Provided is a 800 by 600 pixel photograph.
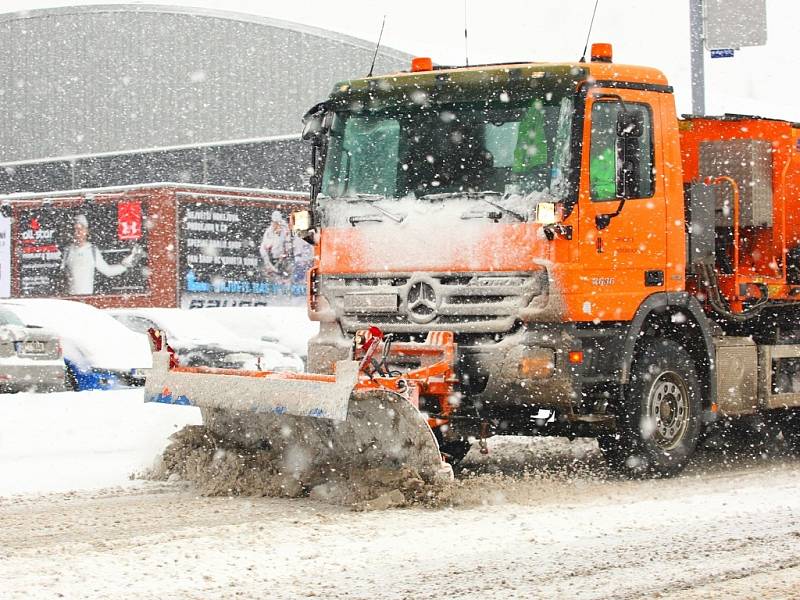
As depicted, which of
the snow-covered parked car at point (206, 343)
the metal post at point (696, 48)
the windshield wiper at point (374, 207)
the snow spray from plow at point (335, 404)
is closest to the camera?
the snow spray from plow at point (335, 404)

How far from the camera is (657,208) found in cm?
1017

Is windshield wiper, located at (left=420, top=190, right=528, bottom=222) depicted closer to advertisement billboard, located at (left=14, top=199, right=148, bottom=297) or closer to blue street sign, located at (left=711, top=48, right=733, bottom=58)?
blue street sign, located at (left=711, top=48, right=733, bottom=58)

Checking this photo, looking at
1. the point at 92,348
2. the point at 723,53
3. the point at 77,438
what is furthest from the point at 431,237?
the point at 723,53

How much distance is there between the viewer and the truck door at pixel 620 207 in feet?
31.6

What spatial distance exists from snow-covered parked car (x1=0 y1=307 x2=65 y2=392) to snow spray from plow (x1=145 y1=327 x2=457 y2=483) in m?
5.68

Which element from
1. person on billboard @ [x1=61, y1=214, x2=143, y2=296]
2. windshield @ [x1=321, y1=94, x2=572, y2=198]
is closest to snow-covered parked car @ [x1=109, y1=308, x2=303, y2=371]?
person on billboard @ [x1=61, y1=214, x2=143, y2=296]

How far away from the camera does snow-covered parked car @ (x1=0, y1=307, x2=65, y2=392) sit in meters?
15.3

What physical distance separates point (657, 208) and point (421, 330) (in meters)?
1.95

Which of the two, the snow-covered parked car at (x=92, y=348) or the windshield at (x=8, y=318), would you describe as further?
the snow-covered parked car at (x=92, y=348)

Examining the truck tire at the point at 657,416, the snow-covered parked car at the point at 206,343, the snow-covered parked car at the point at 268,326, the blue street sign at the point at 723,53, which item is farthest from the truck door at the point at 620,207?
the snow-covered parked car at the point at 268,326

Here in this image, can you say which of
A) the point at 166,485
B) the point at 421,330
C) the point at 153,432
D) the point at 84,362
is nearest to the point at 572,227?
the point at 421,330

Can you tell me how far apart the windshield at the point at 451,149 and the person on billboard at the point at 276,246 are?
20273mm

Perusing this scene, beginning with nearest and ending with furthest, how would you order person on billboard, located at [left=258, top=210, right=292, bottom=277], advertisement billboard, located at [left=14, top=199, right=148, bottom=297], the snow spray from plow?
the snow spray from plow, advertisement billboard, located at [left=14, top=199, right=148, bottom=297], person on billboard, located at [left=258, top=210, right=292, bottom=277]

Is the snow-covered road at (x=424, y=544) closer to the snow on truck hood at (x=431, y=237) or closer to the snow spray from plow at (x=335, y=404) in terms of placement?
the snow spray from plow at (x=335, y=404)
